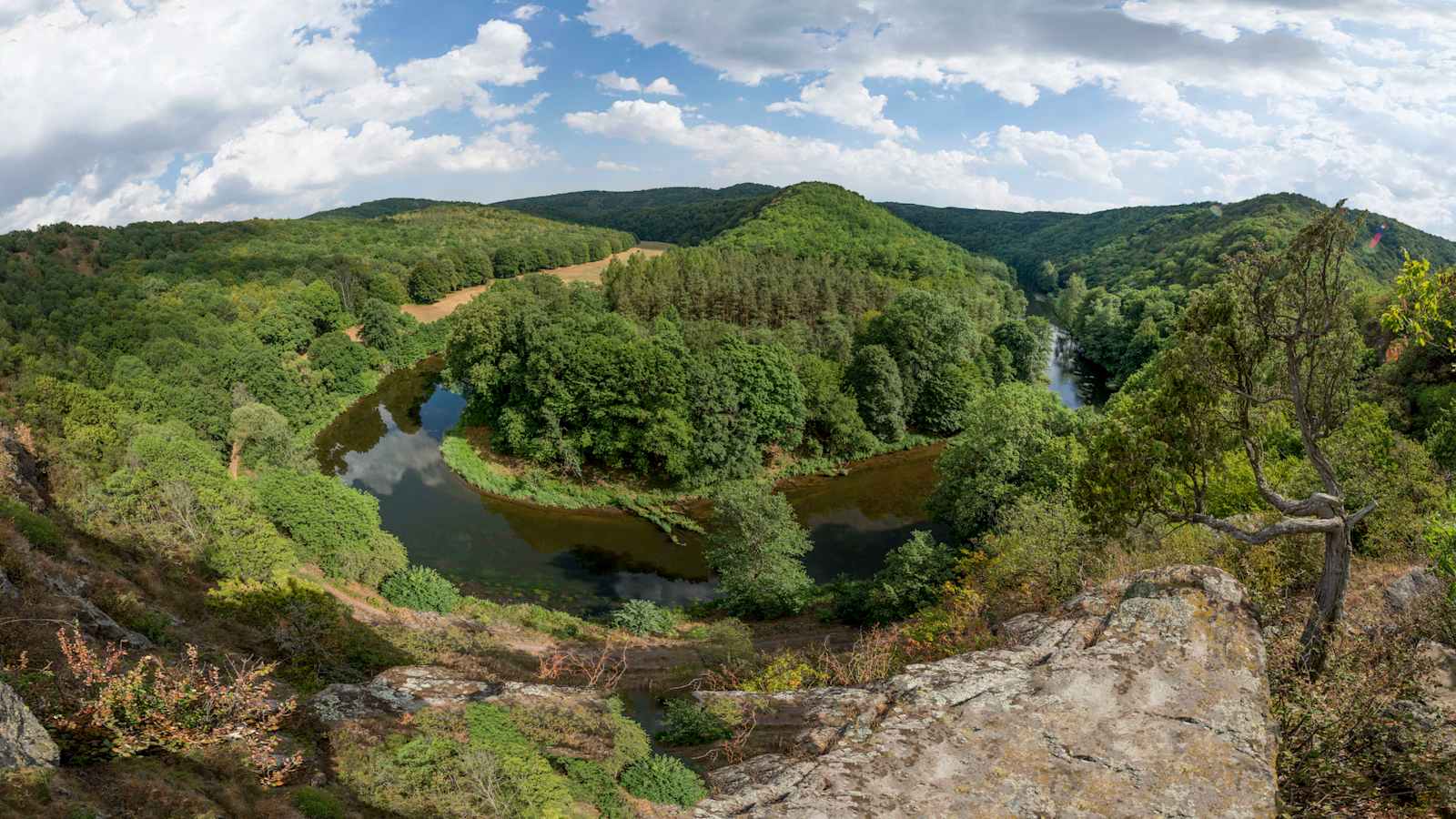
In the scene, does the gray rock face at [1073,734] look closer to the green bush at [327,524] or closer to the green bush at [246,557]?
the green bush at [246,557]

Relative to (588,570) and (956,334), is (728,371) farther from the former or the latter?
(956,334)

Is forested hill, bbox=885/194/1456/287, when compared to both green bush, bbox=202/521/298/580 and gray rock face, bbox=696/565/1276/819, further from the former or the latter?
green bush, bbox=202/521/298/580

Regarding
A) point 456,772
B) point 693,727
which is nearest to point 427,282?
point 456,772

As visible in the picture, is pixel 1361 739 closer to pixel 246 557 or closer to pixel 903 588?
pixel 903 588

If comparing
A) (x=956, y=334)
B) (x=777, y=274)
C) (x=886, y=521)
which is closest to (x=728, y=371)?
(x=886, y=521)

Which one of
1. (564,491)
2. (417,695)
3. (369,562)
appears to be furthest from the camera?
(564,491)

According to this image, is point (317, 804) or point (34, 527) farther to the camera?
point (34, 527)

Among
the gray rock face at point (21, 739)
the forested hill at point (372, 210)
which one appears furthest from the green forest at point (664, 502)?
the forested hill at point (372, 210)
